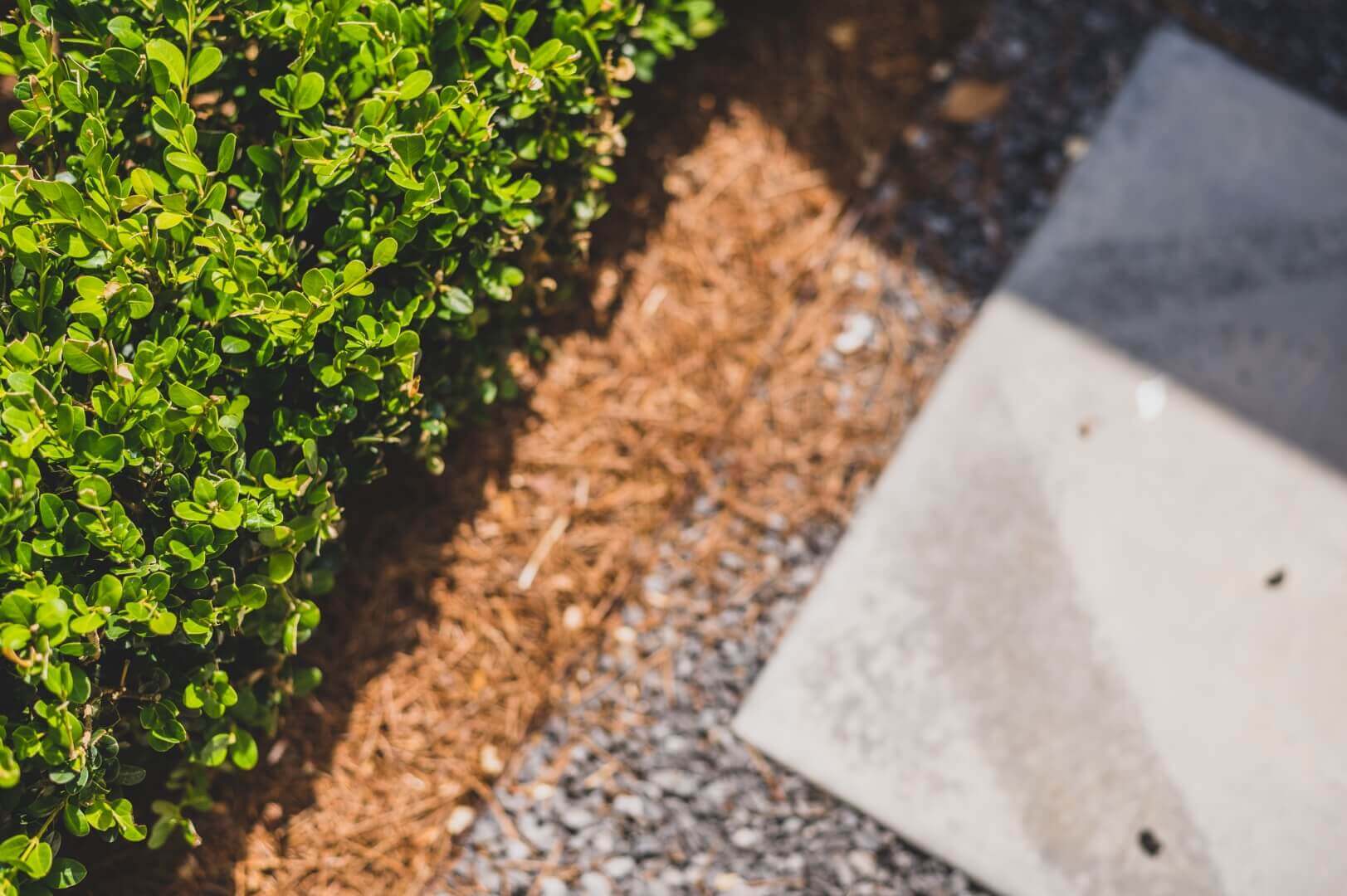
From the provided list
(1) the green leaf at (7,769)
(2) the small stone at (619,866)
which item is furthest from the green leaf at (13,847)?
(2) the small stone at (619,866)

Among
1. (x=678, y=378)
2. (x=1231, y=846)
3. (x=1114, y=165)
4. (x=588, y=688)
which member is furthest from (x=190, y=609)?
(x=1114, y=165)

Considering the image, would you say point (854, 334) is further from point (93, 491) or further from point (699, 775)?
point (93, 491)

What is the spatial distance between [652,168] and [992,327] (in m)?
1.20

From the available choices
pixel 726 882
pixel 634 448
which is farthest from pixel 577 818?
pixel 634 448

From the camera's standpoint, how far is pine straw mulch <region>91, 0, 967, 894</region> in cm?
252

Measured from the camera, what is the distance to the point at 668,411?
293 centimetres

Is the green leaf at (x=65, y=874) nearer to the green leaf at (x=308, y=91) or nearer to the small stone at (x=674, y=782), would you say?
the small stone at (x=674, y=782)

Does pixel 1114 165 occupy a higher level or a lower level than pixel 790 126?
higher

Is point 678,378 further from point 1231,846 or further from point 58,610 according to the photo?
point 1231,846

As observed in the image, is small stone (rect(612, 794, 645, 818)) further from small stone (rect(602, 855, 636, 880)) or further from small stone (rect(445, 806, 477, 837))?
small stone (rect(445, 806, 477, 837))

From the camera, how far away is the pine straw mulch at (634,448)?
2518 mm

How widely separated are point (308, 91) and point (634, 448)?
1.37m

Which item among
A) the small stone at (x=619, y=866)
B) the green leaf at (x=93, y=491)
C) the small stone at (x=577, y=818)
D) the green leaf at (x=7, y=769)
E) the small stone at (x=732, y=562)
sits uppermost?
the green leaf at (x=93, y=491)

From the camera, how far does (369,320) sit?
1871mm
